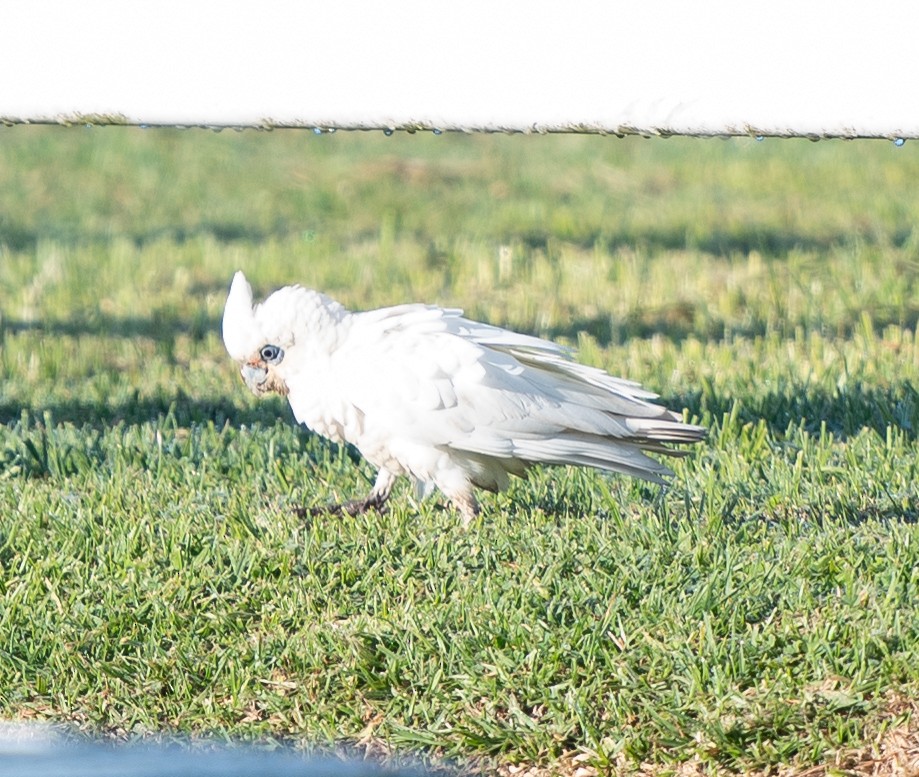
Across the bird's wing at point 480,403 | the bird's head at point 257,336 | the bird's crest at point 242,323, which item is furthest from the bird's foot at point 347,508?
the bird's crest at point 242,323

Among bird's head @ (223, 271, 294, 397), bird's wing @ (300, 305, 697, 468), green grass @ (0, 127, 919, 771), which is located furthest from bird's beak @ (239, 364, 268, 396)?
green grass @ (0, 127, 919, 771)

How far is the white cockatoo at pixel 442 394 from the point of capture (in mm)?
3906

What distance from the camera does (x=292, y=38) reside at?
11.6 feet

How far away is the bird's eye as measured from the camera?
4066mm

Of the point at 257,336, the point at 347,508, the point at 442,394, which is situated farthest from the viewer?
the point at 347,508

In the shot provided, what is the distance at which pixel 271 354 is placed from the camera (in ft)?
13.4

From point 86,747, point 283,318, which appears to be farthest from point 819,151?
point 86,747

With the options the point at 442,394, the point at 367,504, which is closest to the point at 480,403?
the point at 442,394

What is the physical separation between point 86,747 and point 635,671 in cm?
127

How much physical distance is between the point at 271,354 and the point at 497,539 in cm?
82

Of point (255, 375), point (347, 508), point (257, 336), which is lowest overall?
point (347, 508)

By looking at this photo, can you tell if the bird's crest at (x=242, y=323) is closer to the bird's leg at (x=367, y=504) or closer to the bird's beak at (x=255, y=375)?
the bird's beak at (x=255, y=375)

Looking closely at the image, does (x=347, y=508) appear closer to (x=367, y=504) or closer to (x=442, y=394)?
(x=367, y=504)

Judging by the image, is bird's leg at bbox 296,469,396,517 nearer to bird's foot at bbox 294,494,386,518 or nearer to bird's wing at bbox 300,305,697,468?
bird's foot at bbox 294,494,386,518
